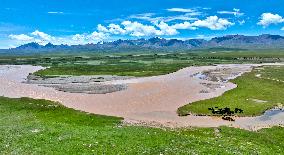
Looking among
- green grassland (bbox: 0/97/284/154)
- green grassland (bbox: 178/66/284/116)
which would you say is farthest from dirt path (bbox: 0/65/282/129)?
green grassland (bbox: 0/97/284/154)

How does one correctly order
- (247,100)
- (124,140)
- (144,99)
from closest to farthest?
(124,140), (247,100), (144,99)

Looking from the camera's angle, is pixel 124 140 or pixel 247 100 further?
pixel 247 100

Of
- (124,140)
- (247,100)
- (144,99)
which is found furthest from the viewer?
(144,99)

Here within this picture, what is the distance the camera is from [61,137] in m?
37.2

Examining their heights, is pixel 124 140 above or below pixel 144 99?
above

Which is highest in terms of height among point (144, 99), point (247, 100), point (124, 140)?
point (124, 140)

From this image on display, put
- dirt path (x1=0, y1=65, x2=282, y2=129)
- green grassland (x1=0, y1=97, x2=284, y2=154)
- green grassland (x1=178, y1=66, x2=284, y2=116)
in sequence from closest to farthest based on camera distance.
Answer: green grassland (x1=0, y1=97, x2=284, y2=154)
dirt path (x1=0, y1=65, x2=282, y2=129)
green grassland (x1=178, y1=66, x2=284, y2=116)

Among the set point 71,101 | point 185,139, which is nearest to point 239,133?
point 185,139

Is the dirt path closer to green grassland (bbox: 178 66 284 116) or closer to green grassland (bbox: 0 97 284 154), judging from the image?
green grassland (bbox: 178 66 284 116)

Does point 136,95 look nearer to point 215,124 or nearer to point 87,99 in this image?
point 87,99

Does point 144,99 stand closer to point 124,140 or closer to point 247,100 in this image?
point 247,100

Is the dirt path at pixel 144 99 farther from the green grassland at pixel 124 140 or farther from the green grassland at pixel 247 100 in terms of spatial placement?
the green grassland at pixel 124 140

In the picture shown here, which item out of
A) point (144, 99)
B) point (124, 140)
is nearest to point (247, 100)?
point (144, 99)

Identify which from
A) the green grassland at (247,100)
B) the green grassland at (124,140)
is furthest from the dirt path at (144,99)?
the green grassland at (124,140)
